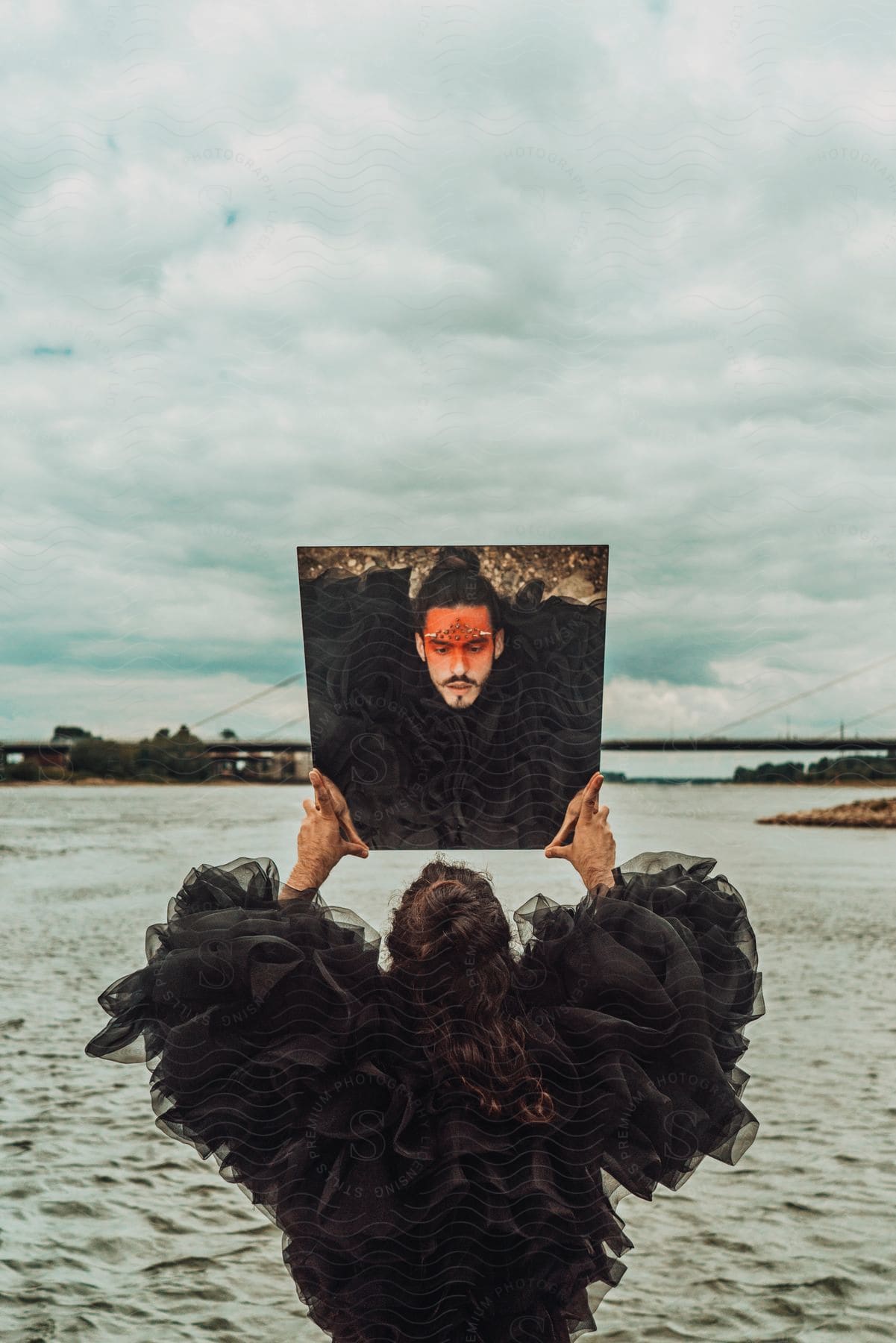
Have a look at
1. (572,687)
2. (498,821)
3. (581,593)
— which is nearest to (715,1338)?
(498,821)

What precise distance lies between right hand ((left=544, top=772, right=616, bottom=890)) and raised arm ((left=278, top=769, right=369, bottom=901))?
415 mm

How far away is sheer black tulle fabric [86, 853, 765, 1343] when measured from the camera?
5.18ft

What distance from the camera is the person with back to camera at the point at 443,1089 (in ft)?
5.18

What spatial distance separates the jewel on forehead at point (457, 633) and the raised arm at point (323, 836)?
39 centimetres

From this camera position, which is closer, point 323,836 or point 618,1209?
point 323,836

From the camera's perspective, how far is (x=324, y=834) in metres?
2.28

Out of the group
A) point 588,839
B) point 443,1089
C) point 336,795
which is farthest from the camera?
point 336,795

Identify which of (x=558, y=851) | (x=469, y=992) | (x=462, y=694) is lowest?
(x=469, y=992)

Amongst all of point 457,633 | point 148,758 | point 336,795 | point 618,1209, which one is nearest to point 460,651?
point 457,633

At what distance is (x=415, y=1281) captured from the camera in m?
1.60

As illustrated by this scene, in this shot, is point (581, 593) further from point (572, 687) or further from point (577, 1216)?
point (577, 1216)

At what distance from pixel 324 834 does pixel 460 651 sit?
1.61 ft

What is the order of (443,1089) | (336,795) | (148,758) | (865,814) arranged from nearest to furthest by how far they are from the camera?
1. (443,1089)
2. (336,795)
3. (148,758)
4. (865,814)

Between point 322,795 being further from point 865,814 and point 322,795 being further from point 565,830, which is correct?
point 865,814
